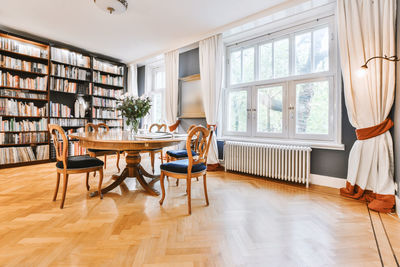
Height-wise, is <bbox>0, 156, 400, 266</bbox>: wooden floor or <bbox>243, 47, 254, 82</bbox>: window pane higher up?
<bbox>243, 47, 254, 82</bbox>: window pane

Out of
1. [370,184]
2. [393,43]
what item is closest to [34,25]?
[393,43]

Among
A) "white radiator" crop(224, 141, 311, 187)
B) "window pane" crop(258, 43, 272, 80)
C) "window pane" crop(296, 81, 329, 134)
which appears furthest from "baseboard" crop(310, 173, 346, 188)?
"window pane" crop(258, 43, 272, 80)

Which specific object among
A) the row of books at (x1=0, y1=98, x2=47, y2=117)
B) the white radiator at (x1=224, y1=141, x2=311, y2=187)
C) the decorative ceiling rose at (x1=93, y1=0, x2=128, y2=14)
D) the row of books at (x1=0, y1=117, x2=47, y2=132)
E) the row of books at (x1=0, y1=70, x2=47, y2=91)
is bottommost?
the white radiator at (x1=224, y1=141, x2=311, y2=187)

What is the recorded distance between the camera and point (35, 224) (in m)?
1.71

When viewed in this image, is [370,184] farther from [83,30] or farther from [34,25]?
[34,25]

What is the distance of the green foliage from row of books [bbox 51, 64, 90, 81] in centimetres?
300

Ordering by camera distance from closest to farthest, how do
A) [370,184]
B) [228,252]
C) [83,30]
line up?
1. [228,252]
2. [370,184]
3. [83,30]

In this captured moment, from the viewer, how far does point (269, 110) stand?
347 centimetres

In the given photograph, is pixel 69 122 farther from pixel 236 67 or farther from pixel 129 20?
pixel 236 67

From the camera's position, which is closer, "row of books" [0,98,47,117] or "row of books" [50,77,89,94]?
"row of books" [0,98,47,117]

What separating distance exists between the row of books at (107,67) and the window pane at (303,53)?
453cm

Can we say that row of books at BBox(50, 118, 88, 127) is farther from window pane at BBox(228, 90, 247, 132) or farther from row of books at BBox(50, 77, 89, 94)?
window pane at BBox(228, 90, 247, 132)

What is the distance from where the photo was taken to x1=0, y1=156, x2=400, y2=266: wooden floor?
4.31 feet

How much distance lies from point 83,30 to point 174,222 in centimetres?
407
